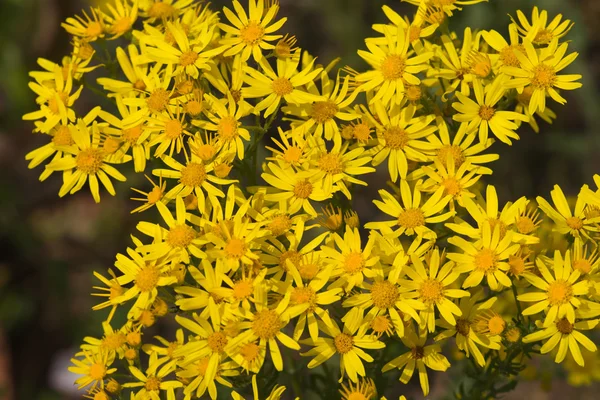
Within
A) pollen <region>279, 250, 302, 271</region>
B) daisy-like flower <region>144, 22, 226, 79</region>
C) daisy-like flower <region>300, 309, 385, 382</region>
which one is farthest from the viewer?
daisy-like flower <region>144, 22, 226, 79</region>

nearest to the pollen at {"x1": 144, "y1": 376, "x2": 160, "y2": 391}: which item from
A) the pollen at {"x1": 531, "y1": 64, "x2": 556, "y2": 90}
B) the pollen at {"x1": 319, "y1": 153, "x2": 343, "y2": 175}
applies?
the pollen at {"x1": 319, "y1": 153, "x2": 343, "y2": 175}

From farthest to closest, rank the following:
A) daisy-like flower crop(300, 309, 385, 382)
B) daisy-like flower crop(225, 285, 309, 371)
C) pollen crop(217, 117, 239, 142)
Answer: pollen crop(217, 117, 239, 142)
daisy-like flower crop(300, 309, 385, 382)
daisy-like flower crop(225, 285, 309, 371)

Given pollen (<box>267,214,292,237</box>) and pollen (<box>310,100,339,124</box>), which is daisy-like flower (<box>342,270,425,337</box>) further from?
pollen (<box>310,100,339,124</box>)

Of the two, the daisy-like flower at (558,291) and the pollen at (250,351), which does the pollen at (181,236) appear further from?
the daisy-like flower at (558,291)

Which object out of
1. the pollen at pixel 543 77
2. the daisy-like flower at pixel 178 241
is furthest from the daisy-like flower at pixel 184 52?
the pollen at pixel 543 77

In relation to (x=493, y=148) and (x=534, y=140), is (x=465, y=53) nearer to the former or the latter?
(x=493, y=148)

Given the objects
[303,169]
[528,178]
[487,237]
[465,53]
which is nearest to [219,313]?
[303,169]
